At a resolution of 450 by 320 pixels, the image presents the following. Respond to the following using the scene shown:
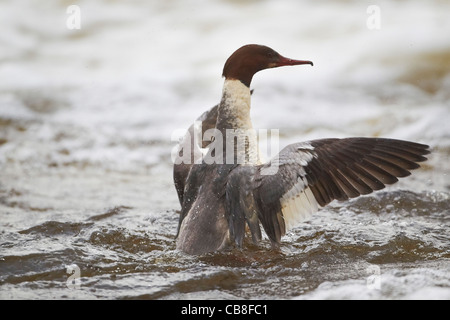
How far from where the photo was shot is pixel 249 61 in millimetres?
5270

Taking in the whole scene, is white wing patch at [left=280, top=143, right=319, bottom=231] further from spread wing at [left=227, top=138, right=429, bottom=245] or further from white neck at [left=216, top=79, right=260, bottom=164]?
white neck at [left=216, top=79, right=260, bottom=164]

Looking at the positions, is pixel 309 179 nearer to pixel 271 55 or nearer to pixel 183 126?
pixel 271 55

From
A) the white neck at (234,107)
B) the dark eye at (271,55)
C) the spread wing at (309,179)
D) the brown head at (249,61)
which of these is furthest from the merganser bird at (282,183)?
the dark eye at (271,55)

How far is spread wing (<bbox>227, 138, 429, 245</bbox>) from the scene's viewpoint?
185 inches

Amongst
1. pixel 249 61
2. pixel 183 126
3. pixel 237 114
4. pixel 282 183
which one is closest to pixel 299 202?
pixel 282 183

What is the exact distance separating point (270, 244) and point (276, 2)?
8.39m

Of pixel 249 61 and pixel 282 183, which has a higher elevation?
pixel 249 61

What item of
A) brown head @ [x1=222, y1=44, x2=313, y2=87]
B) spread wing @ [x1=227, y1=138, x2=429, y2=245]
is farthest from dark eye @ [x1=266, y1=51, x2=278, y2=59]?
spread wing @ [x1=227, y1=138, x2=429, y2=245]

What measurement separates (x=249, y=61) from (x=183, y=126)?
3649 mm

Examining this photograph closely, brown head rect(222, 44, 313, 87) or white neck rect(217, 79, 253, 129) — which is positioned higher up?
brown head rect(222, 44, 313, 87)

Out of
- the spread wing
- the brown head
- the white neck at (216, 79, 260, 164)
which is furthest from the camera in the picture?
the brown head

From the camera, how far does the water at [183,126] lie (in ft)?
15.1

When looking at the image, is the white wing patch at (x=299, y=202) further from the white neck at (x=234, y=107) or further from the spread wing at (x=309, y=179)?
the white neck at (x=234, y=107)

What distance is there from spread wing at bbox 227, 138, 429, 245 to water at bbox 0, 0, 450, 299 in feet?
1.07
